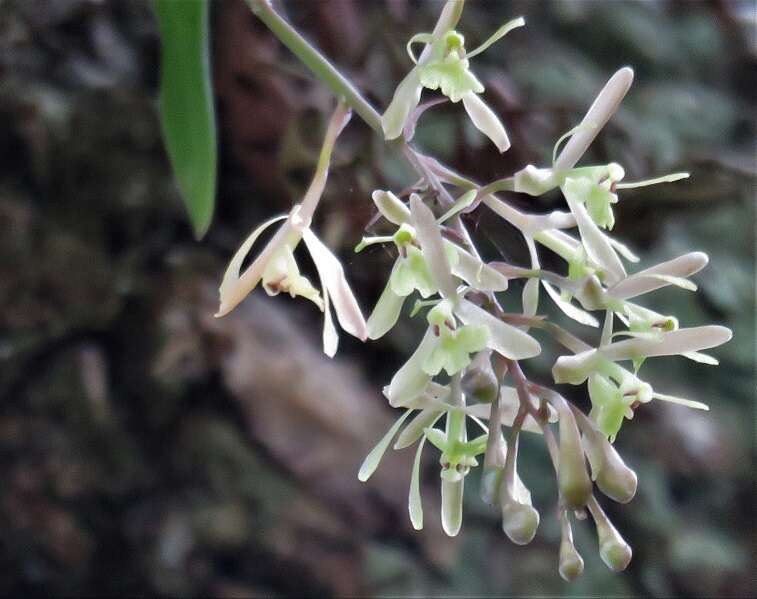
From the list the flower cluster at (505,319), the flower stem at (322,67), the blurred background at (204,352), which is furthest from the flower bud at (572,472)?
the blurred background at (204,352)

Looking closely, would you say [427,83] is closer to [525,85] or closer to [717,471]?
[525,85]

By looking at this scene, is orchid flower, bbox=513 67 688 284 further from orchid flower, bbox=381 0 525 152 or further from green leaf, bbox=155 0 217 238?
green leaf, bbox=155 0 217 238

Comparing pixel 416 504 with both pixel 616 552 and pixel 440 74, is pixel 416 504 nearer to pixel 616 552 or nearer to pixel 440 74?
pixel 616 552

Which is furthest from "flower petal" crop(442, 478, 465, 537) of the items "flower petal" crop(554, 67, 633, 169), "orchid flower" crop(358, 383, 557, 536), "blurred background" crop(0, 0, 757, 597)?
"blurred background" crop(0, 0, 757, 597)

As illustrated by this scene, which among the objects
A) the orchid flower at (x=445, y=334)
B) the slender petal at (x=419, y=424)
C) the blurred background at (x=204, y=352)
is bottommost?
the blurred background at (x=204, y=352)

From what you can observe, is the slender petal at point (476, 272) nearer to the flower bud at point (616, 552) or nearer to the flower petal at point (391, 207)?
the flower petal at point (391, 207)

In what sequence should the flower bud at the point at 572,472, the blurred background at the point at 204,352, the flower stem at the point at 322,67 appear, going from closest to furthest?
the flower bud at the point at 572,472, the flower stem at the point at 322,67, the blurred background at the point at 204,352

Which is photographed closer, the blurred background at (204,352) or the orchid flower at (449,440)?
the orchid flower at (449,440)
